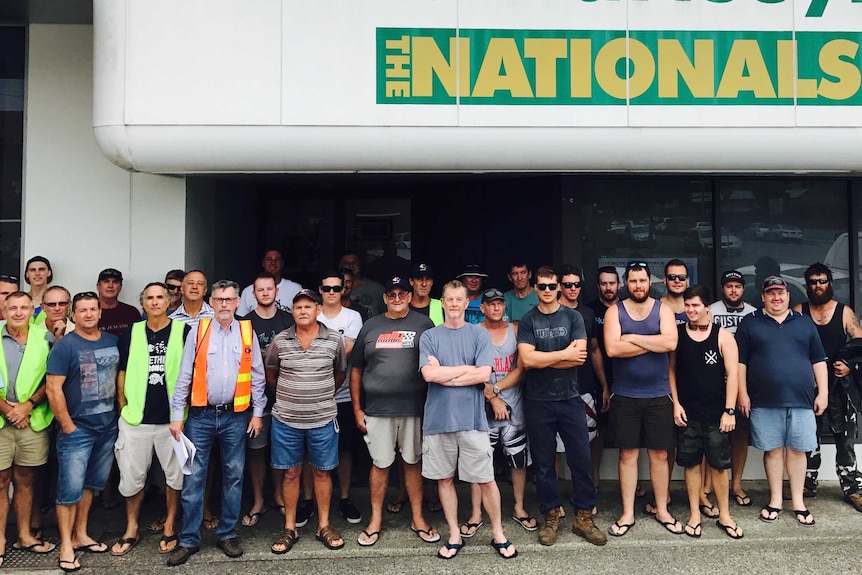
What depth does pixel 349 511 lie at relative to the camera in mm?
5125

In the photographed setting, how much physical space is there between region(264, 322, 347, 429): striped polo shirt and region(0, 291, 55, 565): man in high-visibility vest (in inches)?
65.8

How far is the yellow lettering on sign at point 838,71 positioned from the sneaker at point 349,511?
5.34m

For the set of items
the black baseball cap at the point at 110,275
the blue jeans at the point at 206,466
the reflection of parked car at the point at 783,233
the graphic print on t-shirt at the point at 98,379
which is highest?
the reflection of parked car at the point at 783,233

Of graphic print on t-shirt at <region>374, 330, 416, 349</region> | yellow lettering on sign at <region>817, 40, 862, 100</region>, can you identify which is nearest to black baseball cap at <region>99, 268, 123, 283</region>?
graphic print on t-shirt at <region>374, 330, 416, 349</region>

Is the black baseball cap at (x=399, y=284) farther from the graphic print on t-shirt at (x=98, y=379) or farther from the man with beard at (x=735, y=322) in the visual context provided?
the man with beard at (x=735, y=322)

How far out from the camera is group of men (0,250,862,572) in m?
4.45

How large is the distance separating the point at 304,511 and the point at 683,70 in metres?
4.89

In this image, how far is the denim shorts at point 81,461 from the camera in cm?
440

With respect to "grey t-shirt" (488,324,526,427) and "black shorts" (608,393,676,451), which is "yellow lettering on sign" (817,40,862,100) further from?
"grey t-shirt" (488,324,526,427)

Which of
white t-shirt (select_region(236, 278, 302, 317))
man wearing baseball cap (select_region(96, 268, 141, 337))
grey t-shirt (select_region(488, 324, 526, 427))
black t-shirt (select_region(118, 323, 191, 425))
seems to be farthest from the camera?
white t-shirt (select_region(236, 278, 302, 317))

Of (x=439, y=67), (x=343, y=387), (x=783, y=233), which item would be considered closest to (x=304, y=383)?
(x=343, y=387)

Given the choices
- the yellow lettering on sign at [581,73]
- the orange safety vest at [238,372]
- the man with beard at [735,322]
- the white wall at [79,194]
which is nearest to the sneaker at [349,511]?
the orange safety vest at [238,372]

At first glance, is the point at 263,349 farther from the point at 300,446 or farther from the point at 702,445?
the point at 702,445

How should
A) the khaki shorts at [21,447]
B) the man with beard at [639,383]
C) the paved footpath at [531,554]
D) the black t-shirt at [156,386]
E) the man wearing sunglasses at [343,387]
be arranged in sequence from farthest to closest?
the man wearing sunglasses at [343,387] → the man with beard at [639,383] → the black t-shirt at [156,386] → the khaki shorts at [21,447] → the paved footpath at [531,554]
